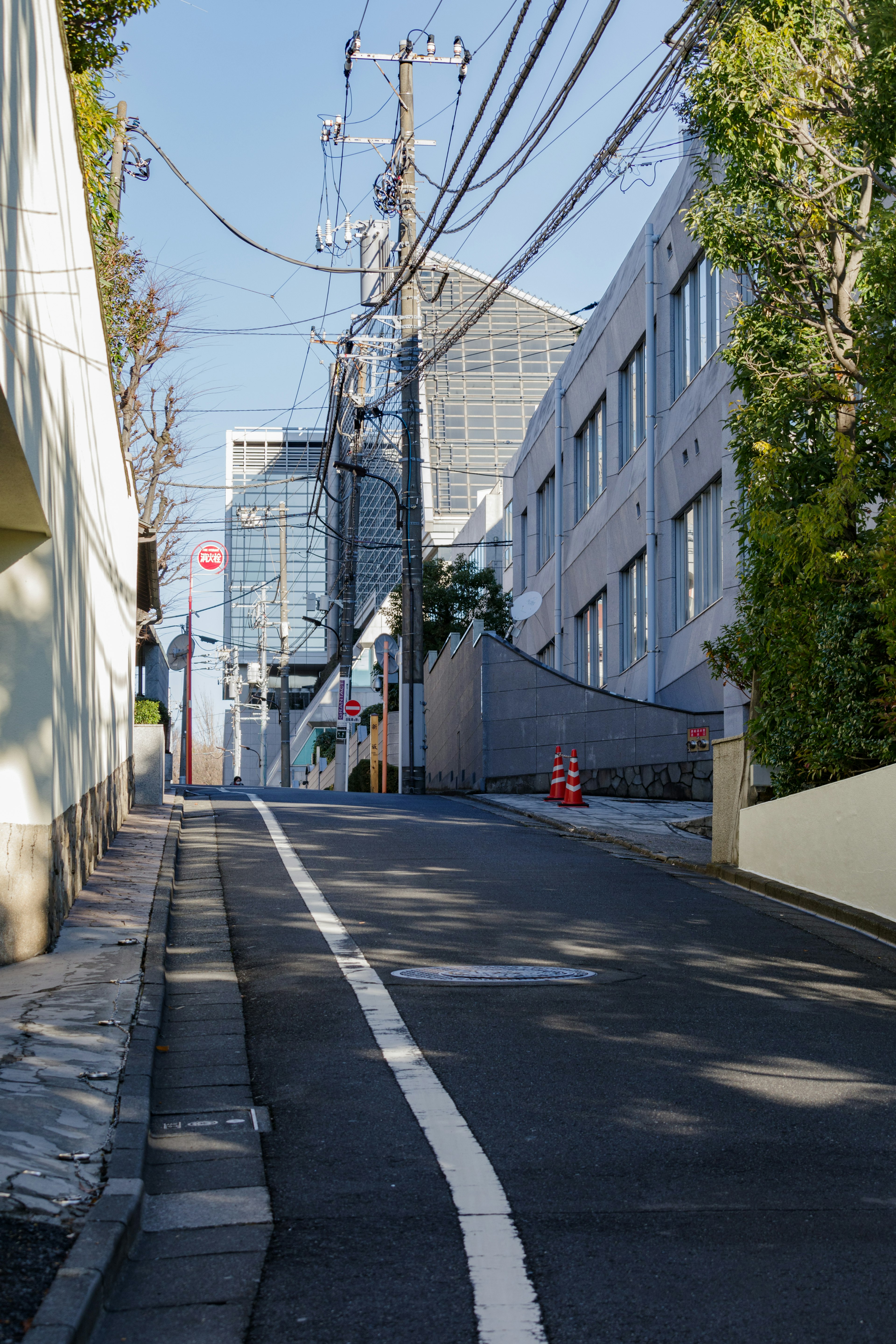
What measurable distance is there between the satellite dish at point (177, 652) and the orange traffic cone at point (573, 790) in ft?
38.9

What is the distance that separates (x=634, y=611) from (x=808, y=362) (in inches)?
719

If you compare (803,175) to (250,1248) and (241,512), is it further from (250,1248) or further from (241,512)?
(241,512)

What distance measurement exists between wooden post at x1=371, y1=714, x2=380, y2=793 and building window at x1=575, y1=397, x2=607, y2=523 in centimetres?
954

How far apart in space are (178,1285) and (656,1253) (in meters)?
1.41

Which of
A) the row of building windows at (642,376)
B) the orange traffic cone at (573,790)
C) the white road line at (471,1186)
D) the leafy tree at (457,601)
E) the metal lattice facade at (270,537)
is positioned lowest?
the white road line at (471,1186)

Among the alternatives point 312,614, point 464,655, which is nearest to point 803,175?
point 464,655

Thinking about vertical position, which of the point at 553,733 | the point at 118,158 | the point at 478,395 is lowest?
the point at 553,733

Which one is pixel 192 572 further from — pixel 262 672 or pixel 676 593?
pixel 262 672

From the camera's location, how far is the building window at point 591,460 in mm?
34281

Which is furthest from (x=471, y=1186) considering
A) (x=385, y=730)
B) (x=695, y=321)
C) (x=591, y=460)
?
(x=385, y=730)

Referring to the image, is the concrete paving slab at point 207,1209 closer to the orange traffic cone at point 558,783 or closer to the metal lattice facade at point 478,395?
the orange traffic cone at point 558,783

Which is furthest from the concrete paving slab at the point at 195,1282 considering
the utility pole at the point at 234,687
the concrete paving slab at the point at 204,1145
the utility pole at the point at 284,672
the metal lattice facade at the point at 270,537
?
the metal lattice facade at the point at 270,537

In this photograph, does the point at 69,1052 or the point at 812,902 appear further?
Answer: the point at 812,902

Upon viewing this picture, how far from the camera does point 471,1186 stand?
454 cm
